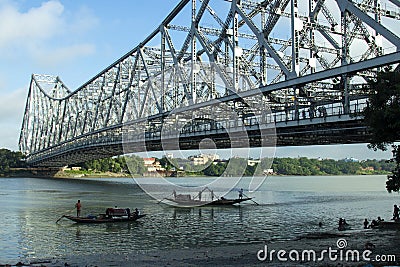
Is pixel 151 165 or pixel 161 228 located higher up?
pixel 151 165

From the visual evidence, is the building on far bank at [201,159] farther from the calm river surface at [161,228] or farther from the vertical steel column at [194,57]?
the calm river surface at [161,228]

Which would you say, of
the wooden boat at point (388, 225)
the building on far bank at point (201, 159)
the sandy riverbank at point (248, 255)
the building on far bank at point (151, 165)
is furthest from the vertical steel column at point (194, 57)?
the building on far bank at point (151, 165)

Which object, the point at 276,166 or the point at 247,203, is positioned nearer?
the point at 247,203

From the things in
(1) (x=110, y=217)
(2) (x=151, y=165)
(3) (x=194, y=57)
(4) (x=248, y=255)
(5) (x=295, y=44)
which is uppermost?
(3) (x=194, y=57)

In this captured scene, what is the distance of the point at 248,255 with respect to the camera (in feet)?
78.1

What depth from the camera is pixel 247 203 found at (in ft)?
178

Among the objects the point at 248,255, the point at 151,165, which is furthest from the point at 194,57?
the point at 151,165

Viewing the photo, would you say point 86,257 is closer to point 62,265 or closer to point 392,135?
point 62,265

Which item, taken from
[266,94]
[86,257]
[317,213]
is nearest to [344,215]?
[317,213]

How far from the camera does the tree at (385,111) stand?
949 inches

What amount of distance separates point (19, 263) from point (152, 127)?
4938 cm

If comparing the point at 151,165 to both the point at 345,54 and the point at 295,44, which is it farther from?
the point at 345,54

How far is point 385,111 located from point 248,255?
9622 mm

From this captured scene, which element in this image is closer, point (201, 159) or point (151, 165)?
point (201, 159)
